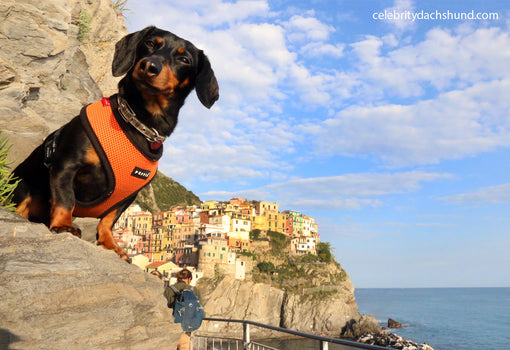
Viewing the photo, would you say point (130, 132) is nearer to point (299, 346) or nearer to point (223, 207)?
point (299, 346)

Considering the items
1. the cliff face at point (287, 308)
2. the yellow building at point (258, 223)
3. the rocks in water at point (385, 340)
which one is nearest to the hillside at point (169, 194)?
the yellow building at point (258, 223)

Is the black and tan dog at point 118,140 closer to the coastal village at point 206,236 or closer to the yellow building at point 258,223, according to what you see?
the coastal village at point 206,236

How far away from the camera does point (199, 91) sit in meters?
2.89

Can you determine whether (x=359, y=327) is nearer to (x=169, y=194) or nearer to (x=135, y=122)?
(x=169, y=194)

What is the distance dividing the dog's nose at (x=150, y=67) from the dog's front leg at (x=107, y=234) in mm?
1164

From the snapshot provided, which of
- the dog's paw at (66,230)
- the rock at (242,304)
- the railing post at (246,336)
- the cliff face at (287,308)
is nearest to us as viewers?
the dog's paw at (66,230)

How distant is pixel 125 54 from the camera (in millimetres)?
2742

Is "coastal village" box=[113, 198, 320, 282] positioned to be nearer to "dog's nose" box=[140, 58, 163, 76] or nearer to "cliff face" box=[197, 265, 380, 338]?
"cliff face" box=[197, 265, 380, 338]

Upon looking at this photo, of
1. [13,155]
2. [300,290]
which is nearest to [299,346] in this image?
[300,290]

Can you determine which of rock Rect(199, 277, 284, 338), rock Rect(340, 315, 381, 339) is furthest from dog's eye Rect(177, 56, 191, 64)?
rock Rect(340, 315, 381, 339)

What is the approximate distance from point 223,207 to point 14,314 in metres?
81.7

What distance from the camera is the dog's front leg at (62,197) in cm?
246

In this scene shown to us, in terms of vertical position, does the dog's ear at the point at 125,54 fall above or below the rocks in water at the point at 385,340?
above

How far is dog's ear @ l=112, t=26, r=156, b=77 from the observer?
2.68 metres
